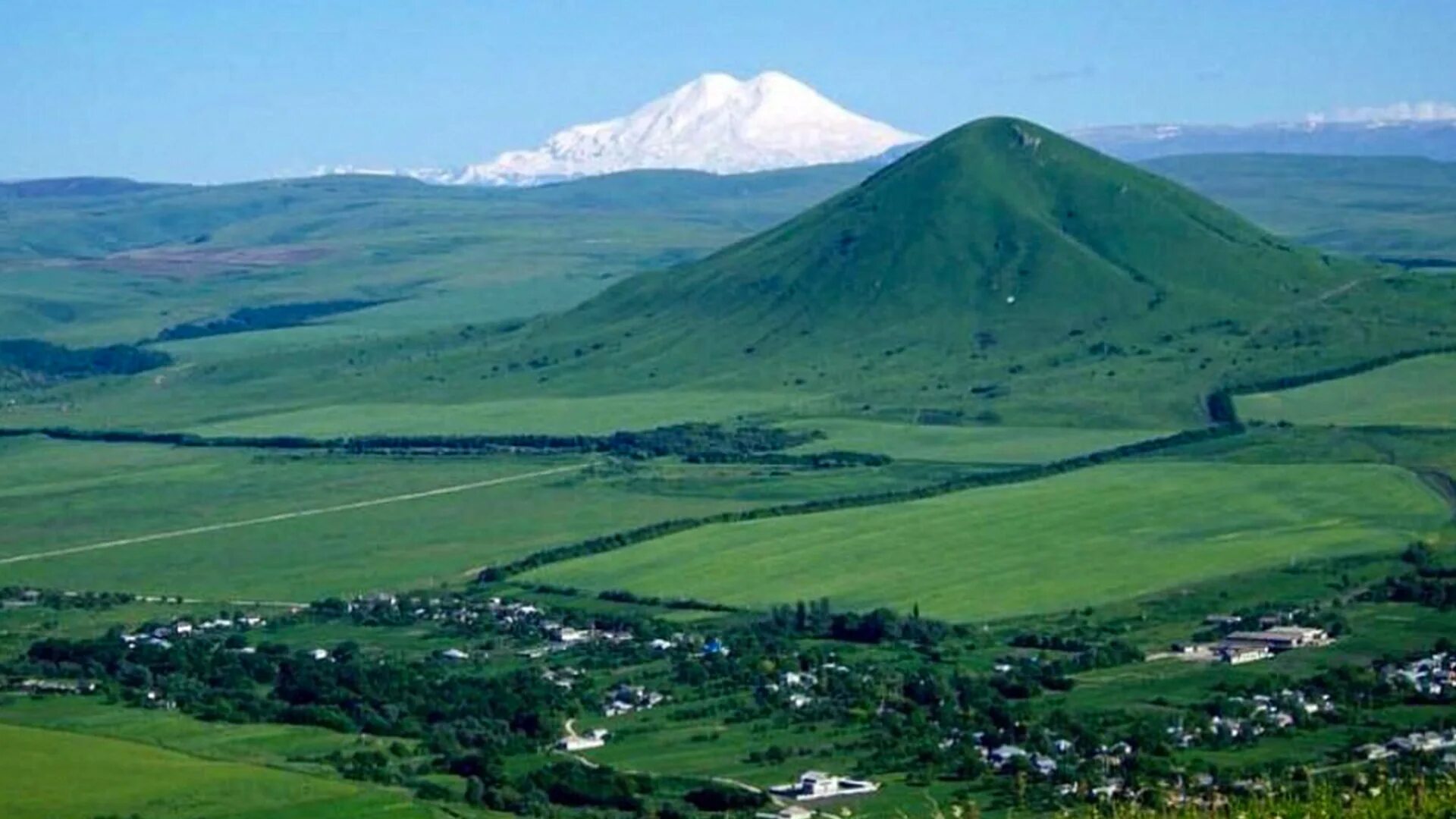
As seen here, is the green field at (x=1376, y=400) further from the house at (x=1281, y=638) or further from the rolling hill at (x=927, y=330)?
the house at (x=1281, y=638)

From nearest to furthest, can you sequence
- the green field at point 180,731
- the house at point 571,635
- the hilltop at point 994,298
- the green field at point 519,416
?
the green field at point 180,731 < the house at point 571,635 < the green field at point 519,416 < the hilltop at point 994,298

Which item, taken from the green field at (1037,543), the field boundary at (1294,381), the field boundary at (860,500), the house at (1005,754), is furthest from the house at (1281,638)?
the field boundary at (1294,381)

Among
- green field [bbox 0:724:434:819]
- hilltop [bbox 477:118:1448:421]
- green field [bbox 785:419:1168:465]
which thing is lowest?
green field [bbox 0:724:434:819]

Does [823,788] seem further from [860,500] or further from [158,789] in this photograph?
[860,500]

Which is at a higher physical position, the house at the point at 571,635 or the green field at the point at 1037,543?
the green field at the point at 1037,543

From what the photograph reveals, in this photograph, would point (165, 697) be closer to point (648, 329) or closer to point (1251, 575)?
point (1251, 575)

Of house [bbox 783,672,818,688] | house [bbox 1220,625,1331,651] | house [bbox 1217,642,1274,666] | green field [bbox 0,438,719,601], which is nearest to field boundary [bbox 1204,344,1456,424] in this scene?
green field [bbox 0,438,719,601]

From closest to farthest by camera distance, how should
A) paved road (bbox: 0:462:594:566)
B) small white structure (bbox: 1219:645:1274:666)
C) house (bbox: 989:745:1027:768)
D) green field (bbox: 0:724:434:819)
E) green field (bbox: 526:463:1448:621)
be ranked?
1. green field (bbox: 0:724:434:819)
2. house (bbox: 989:745:1027:768)
3. small white structure (bbox: 1219:645:1274:666)
4. green field (bbox: 526:463:1448:621)
5. paved road (bbox: 0:462:594:566)

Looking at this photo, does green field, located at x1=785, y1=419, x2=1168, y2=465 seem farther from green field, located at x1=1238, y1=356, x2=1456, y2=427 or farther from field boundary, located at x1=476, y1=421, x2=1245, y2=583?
green field, located at x1=1238, y1=356, x2=1456, y2=427
